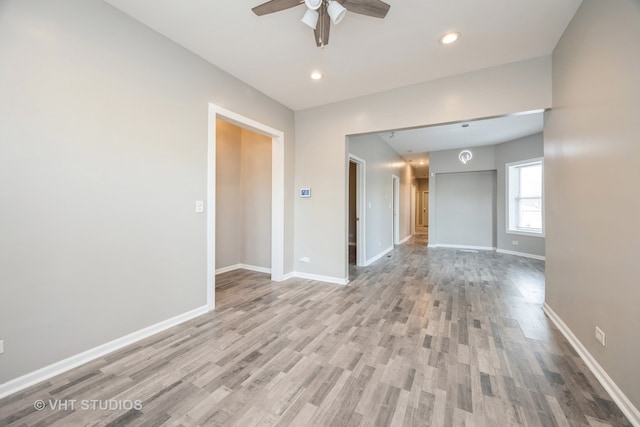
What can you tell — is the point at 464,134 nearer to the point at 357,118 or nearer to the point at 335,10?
the point at 357,118

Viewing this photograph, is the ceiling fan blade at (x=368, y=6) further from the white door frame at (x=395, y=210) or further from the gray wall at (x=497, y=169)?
the gray wall at (x=497, y=169)

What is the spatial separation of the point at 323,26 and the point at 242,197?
3642 millimetres

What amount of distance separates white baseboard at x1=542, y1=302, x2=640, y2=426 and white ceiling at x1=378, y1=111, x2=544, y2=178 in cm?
335

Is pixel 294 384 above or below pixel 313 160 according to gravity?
below

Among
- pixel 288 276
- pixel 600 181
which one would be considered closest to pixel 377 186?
pixel 288 276

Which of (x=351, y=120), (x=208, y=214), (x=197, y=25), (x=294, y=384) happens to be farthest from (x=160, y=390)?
(x=351, y=120)

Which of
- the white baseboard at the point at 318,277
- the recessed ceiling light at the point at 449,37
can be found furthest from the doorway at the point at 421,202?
the recessed ceiling light at the point at 449,37

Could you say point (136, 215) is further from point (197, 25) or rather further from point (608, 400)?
point (608, 400)

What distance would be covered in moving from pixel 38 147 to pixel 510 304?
4.97m

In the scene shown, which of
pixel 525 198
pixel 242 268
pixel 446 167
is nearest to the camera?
pixel 242 268

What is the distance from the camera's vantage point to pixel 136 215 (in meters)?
2.26

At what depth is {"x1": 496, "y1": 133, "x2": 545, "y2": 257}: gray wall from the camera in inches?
231

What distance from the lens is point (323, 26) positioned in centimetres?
204

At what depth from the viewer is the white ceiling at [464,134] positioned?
194 inches
